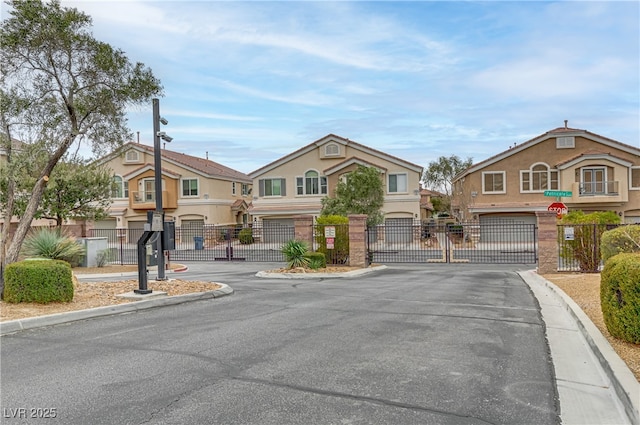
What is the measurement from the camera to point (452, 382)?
5215mm

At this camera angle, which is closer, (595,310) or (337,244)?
(595,310)

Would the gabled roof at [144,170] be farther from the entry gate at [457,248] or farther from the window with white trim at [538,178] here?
the window with white trim at [538,178]

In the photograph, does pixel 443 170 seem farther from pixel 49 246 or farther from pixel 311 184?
pixel 49 246

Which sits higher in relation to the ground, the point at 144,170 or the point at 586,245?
the point at 144,170

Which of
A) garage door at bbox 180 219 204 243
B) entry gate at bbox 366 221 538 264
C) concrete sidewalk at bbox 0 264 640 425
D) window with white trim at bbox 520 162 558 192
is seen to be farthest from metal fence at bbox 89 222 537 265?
concrete sidewalk at bbox 0 264 640 425

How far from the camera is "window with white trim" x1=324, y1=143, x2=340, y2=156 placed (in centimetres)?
4253

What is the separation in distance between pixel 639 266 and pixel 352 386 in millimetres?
3823

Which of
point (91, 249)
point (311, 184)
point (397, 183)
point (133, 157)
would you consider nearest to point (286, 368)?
point (91, 249)

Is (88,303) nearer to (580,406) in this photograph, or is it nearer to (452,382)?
(452,382)

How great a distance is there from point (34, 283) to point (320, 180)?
3453cm

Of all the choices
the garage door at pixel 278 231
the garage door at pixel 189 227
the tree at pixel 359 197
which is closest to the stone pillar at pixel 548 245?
the tree at pixel 359 197

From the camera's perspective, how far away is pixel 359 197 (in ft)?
111

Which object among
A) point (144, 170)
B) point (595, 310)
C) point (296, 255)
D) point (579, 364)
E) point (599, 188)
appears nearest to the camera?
point (579, 364)

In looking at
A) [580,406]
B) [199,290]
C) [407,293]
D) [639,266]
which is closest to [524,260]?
[407,293]
